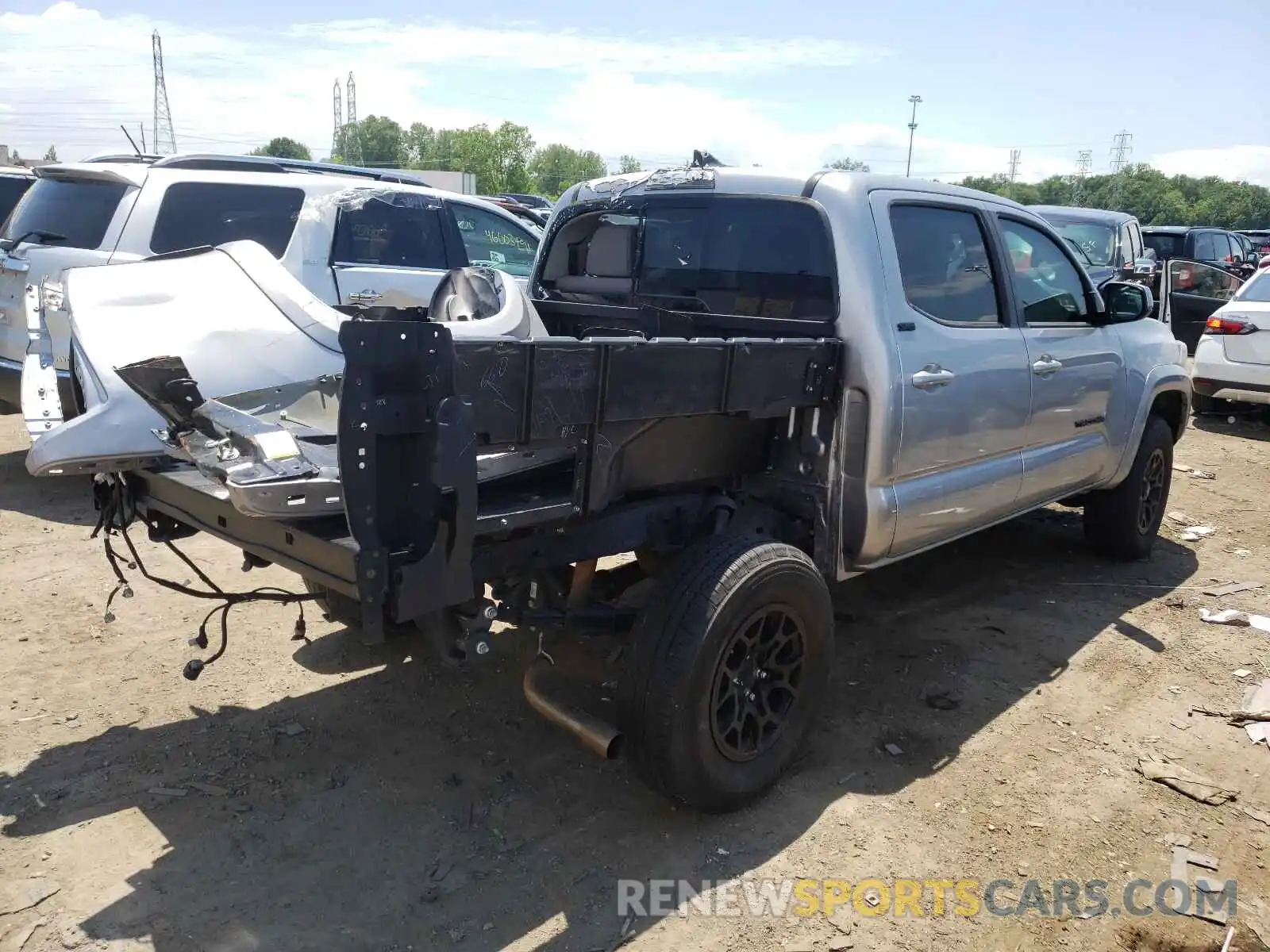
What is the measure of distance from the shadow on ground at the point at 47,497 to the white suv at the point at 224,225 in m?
0.53

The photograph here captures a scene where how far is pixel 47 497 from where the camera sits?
20.6 feet

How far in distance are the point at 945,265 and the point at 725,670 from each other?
78.9 inches

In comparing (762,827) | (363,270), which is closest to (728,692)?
(762,827)

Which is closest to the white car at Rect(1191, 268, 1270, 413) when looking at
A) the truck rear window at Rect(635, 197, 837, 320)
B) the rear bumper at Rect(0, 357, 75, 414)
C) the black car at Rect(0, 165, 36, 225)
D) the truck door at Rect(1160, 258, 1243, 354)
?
the truck door at Rect(1160, 258, 1243, 354)

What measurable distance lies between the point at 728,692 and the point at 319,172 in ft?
20.4

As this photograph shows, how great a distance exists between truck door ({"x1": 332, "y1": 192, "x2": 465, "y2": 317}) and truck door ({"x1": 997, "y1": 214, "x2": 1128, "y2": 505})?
3.81 meters

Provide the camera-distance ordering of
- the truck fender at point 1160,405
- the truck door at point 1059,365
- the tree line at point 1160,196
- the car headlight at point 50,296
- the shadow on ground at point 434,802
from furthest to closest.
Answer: the tree line at point 1160,196, the truck fender at point 1160,405, the truck door at point 1059,365, the car headlight at point 50,296, the shadow on ground at point 434,802

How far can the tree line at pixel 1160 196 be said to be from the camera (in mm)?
72312

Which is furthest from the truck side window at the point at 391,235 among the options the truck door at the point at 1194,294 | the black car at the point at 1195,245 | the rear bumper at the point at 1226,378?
the black car at the point at 1195,245

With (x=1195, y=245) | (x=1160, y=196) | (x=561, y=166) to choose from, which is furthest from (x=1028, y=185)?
(x=1195, y=245)

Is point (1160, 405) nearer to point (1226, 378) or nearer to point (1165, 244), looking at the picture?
point (1226, 378)

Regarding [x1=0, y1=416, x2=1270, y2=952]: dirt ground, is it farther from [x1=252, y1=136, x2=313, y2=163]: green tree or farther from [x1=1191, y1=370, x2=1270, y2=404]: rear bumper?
[x1=252, y1=136, x2=313, y2=163]: green tree

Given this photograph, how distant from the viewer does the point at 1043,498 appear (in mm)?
4707

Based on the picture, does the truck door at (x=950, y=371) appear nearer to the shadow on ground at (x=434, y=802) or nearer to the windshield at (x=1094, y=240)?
the shadow on ground at (x=434, y=802)
